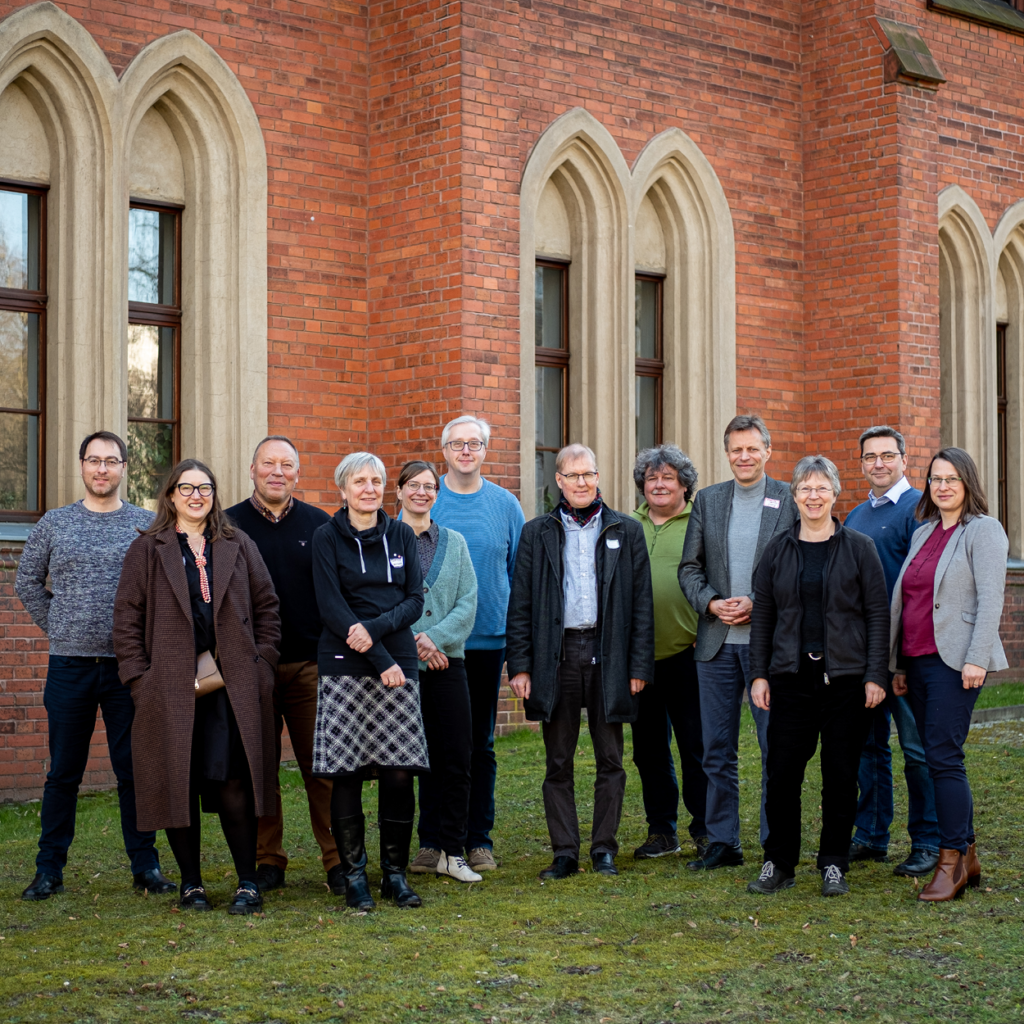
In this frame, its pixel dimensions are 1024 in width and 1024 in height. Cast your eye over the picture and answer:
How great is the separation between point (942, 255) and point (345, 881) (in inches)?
417

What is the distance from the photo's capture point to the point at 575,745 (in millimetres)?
6918

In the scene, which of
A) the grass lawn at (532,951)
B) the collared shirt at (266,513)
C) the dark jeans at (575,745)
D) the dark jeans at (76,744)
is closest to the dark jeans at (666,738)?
the grass lawn at (532,951)

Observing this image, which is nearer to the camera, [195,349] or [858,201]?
[195,349]

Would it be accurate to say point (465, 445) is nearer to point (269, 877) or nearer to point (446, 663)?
point (446, 663)

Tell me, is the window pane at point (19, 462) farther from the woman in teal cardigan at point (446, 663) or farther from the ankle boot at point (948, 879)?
the ankle boot at point (948, 879)

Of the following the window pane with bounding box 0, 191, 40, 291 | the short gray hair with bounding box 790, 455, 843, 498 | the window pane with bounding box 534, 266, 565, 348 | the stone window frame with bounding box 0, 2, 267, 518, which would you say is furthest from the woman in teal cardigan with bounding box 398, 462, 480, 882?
the window pane with bounding box 534, 266, 565, 348

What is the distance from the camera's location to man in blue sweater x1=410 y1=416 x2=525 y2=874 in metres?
7.14

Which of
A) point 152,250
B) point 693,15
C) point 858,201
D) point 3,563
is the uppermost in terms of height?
point 693,15

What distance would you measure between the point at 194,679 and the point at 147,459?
184 inches

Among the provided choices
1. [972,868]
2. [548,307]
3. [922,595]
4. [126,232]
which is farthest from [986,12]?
[972,868]

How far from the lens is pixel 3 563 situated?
9.30 meters

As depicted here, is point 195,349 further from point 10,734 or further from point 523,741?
point 523,741

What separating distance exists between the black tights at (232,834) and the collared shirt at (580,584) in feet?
5.33

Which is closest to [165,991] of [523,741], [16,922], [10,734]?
[16,922]
